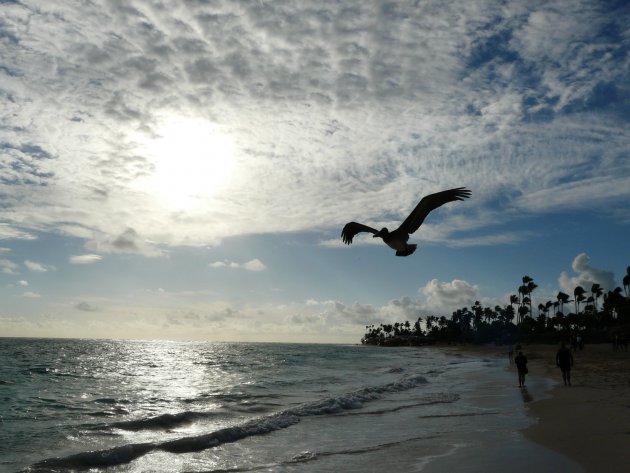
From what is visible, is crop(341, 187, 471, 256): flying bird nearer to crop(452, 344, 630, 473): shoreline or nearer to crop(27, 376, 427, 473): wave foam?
crop(452, 344, 630, 473): shoreline

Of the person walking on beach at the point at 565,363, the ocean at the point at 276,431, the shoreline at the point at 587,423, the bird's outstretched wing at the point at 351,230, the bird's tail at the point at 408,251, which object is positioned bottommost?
the ocean at the point at 276,431

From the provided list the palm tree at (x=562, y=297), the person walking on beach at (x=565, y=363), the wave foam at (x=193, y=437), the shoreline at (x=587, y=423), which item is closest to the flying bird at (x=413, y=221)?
the shoreline at (x=587, y=423)

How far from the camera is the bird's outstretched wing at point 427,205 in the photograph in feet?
29.5

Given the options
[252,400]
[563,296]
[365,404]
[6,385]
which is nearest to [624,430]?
[365,404]

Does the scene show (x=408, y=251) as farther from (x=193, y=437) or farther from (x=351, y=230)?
A: (x=193, y=437)

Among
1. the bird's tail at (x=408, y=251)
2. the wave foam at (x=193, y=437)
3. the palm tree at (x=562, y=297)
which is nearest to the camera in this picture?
the bird's tail at (x=408, y=251)

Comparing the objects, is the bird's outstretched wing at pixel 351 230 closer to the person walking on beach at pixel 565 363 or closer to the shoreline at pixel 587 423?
the shoreline at pixel 587 423

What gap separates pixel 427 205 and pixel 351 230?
5.01ft

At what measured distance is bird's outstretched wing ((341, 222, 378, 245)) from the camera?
32.3ft

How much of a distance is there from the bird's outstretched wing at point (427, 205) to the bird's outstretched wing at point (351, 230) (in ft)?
2.54

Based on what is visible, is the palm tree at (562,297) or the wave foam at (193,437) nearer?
the wave foam at (193,437)

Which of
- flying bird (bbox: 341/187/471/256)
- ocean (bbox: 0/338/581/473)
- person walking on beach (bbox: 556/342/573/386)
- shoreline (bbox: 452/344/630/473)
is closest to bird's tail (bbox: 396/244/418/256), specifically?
flying bird (bbox: 341/187/471/256)

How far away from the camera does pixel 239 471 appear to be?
9.59 meters

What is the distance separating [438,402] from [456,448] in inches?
329
